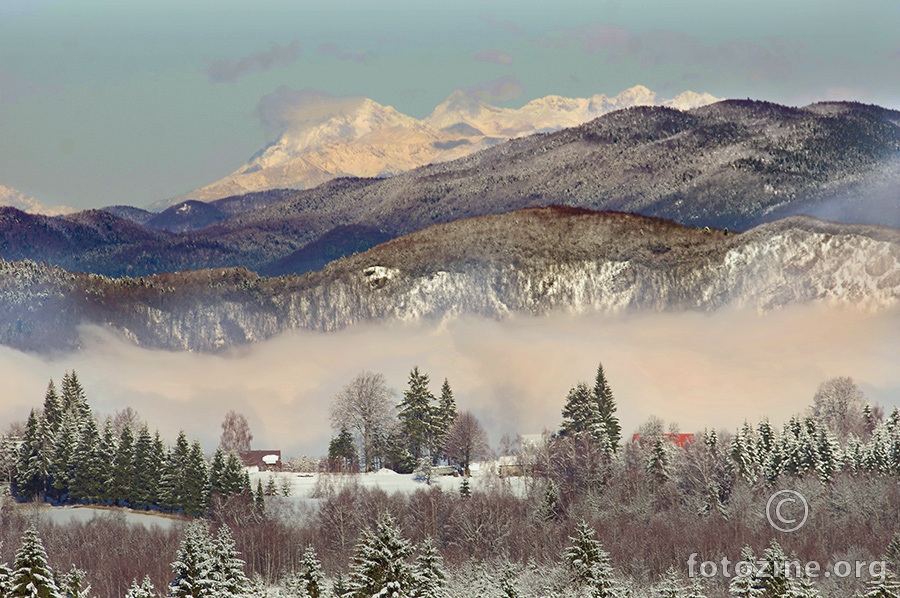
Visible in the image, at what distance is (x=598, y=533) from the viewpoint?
12781cm

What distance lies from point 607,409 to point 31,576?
289 feet

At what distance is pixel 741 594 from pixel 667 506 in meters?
37.9

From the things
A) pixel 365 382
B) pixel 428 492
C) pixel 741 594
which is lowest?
pixel 741 594

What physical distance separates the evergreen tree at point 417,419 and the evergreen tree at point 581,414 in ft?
45.0

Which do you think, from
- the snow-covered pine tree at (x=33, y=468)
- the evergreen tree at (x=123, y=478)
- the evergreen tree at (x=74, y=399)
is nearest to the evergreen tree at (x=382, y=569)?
the evergreen tree at (x=123, y=478)

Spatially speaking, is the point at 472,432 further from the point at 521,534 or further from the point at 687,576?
the point at 687,576

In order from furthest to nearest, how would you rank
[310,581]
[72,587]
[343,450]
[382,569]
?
1. [343,450]
2. [310,581]
3. [72,587]
4. [382,569]

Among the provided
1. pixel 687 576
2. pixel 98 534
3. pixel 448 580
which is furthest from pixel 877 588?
pixel 98 534

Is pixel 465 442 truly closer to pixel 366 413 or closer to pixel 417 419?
pixel 417 419

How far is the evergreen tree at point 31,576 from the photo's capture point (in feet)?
285

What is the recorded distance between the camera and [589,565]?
109m

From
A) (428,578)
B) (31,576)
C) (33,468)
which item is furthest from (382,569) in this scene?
(33,468)

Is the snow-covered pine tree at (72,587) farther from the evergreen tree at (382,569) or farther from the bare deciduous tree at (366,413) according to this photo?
the bare deciduous tree at (366,413)

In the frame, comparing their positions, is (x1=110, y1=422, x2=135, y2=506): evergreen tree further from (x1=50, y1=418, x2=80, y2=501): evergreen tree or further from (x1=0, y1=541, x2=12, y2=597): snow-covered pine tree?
(x1=0, y1=541, x2=12, y2=597): snow-covered pine tree
